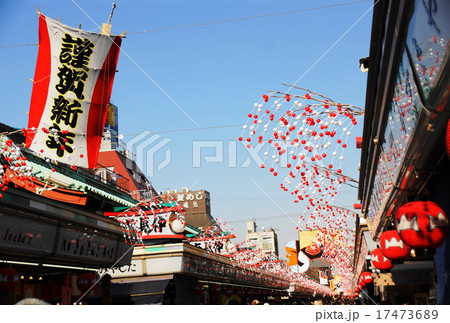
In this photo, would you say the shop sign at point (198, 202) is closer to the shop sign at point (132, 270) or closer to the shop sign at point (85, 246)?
the shop sign at point (132, 270)

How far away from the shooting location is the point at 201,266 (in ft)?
70.6

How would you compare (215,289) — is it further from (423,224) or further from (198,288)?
(423,224)

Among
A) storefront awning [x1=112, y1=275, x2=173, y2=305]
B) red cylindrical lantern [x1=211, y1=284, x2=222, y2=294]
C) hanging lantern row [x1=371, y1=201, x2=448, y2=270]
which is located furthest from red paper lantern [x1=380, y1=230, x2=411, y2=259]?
red cylindrical lantern [x1=211, y1=284, x2=222, y2=294]

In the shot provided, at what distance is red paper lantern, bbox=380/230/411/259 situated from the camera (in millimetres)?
7484

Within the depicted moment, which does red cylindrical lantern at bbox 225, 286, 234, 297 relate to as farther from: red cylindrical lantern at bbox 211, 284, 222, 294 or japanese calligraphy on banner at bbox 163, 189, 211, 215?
japanese calligraphy on banner at bbox 163, 189, 211, 215

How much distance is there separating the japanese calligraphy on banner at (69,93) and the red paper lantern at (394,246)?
7.54 metres

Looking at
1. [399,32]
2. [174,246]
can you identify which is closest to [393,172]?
[399,32]

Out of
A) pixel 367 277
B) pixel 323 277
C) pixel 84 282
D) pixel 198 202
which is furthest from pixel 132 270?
pixel 323 277

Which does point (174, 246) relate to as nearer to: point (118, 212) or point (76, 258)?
point (118, 212)

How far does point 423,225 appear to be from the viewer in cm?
532

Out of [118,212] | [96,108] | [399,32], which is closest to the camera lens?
[399,32]

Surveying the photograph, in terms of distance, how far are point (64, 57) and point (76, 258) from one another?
5.27 meters

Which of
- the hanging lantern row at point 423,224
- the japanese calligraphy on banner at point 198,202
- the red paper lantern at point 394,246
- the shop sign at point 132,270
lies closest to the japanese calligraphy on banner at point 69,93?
the red paper lantern at point 394,246

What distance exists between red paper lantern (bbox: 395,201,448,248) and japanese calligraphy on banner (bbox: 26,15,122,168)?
805cm
